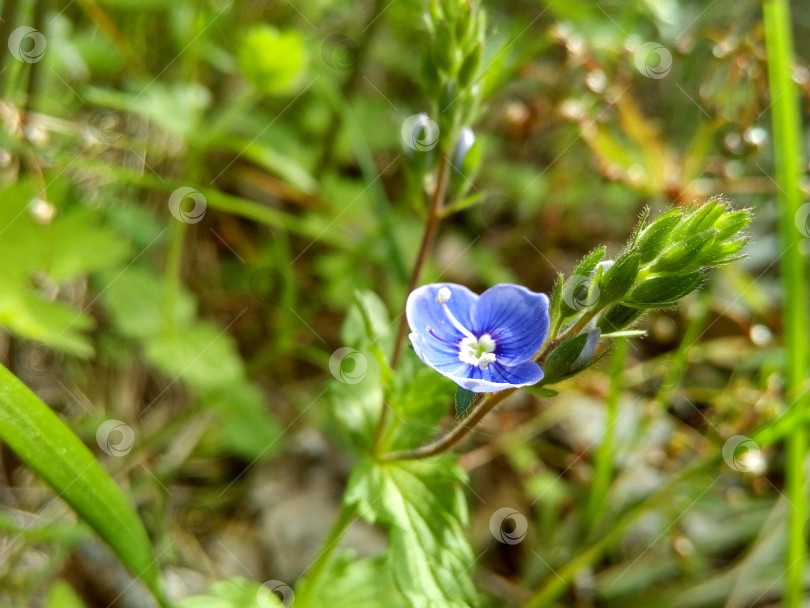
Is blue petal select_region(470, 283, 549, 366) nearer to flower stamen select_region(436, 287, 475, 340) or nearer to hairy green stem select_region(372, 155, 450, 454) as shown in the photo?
flower stamen select_region(436, 287, 475, 340)

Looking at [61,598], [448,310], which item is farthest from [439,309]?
[61,598]

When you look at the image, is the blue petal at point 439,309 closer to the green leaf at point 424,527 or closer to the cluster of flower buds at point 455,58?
the green leaf at point 424,527

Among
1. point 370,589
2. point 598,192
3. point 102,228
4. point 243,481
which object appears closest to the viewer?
point 370,589

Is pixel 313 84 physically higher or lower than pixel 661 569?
higher

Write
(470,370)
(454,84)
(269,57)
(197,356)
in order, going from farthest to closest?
(197,356) < (269,57) < (454,84) < (470,370)

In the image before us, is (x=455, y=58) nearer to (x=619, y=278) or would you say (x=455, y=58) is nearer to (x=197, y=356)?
(x=619, y=278)

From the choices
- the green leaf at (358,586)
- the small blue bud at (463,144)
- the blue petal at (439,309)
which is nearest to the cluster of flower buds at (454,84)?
the small blue bud at (463,144)

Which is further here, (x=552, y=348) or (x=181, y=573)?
(x=181, y=573)

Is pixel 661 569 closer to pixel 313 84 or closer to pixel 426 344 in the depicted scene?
pixel 426 344

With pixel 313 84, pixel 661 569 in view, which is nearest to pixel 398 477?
pixel 661 569
